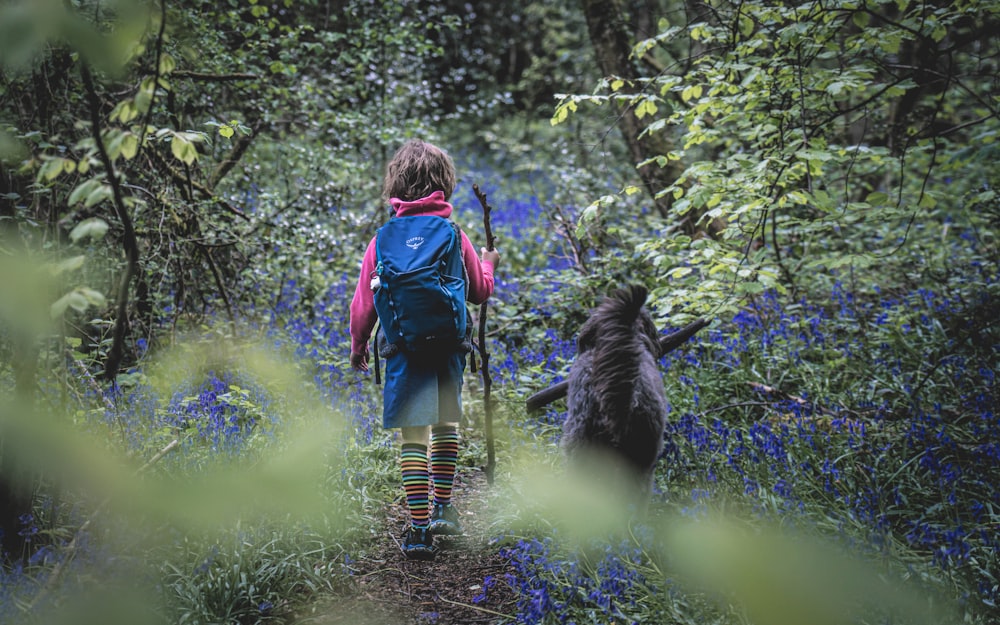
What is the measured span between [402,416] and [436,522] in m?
0.69

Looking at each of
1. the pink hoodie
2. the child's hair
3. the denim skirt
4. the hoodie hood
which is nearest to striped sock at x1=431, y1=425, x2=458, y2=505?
the denim skirt

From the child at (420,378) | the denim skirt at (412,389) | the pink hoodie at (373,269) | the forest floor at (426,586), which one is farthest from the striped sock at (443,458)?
the pink hoodie at (373,269)

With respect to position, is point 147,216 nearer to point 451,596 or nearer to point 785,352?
point 451,596

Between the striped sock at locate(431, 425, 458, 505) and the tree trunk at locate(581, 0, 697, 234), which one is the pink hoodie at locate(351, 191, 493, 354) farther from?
the tree trunk at locate(581, 0, 697, 234)

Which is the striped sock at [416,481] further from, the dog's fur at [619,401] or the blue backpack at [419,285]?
the dog's fur at [619,401]

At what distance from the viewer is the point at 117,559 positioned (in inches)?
70.2

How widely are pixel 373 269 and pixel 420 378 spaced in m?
0.63

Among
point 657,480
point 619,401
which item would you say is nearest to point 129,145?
point 619,401

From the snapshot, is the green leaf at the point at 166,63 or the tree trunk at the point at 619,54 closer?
the green leaf at the point at 166,63

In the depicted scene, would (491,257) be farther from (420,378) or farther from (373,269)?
(420,378)

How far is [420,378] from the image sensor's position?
125 inches

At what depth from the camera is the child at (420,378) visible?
124 inches

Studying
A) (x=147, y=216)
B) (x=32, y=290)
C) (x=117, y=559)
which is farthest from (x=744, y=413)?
(x=147, y=216)

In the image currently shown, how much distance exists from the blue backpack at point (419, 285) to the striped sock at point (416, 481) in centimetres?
59
